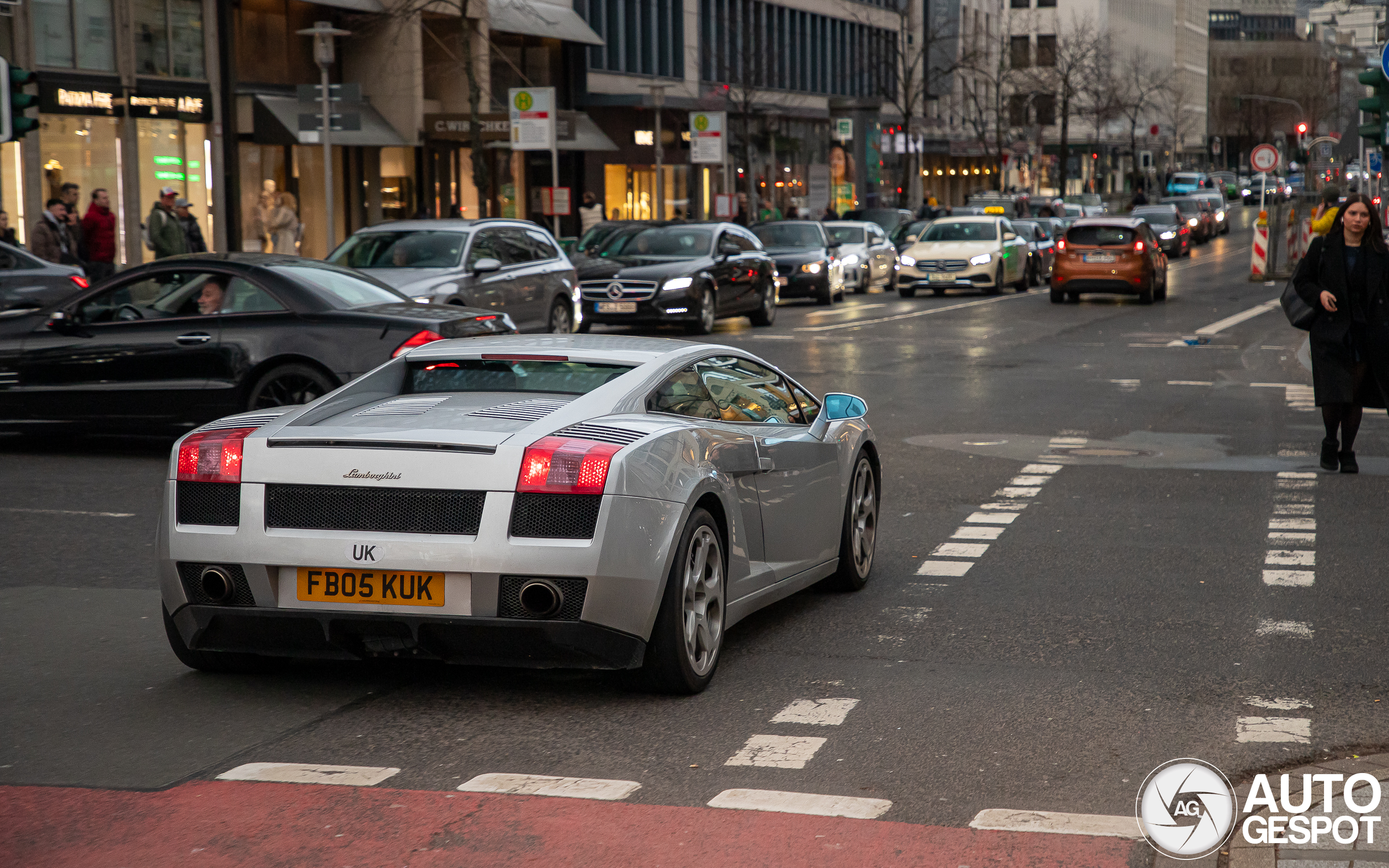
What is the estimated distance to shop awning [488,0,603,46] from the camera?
145 feet

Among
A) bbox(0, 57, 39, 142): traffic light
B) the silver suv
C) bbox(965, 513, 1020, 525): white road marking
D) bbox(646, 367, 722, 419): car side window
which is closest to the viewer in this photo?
bbox(646, 367, 722, 419): car side window

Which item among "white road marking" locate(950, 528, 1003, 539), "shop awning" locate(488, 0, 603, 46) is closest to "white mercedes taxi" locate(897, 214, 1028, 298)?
"shop awning" locate(488, 0, 603, 46)

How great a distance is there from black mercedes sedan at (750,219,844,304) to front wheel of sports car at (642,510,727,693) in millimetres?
26503

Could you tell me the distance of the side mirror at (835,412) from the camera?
7770mm

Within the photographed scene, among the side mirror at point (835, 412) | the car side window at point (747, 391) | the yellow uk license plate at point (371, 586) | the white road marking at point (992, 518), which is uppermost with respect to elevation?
the car side window at point (747, 391)

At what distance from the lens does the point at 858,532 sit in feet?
27.2

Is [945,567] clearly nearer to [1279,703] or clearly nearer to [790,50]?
[1279,703]

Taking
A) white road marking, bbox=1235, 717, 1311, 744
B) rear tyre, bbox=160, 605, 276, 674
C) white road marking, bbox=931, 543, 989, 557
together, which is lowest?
white road marking, bbox=931, 543, 989, 557

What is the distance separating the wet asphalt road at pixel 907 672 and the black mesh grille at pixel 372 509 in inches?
25.3

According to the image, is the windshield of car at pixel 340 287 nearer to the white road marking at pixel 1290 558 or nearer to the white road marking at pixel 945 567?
the white road marking at pixel 945 567

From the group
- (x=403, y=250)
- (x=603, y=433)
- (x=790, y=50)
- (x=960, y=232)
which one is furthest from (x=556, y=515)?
(x=790, y=50)

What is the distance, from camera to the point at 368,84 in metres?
41.0

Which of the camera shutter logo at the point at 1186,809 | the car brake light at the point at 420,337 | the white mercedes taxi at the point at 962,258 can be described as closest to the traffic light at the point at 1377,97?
the car brake light at the point at 420,337

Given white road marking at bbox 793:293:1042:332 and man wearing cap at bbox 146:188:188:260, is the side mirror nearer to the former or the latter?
man wearing cap at bbox 146:188:188:260
